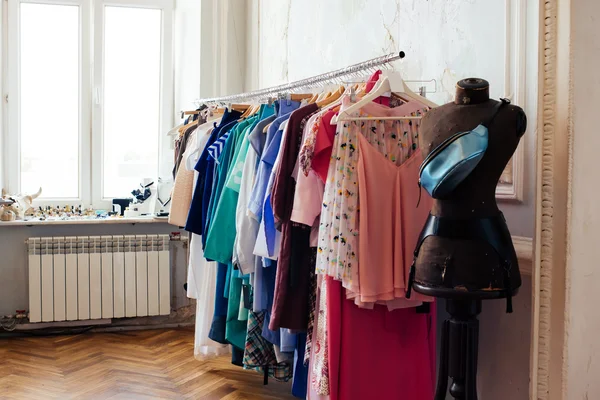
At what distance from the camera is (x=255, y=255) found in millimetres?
2637

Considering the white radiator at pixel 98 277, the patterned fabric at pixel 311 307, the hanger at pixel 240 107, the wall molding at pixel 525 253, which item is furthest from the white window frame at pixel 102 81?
the wall molding at pixel 525 253

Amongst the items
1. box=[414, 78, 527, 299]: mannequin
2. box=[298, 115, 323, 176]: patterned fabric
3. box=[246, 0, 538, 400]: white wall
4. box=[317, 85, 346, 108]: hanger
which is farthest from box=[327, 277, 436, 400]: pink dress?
box=[317, 85, 346, 108]: hanger

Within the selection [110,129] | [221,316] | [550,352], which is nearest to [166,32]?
[110,129]

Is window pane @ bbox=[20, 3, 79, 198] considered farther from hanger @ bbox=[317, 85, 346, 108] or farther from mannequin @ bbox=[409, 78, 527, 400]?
mannequin @ bbox=[409, 78, 527, 400]

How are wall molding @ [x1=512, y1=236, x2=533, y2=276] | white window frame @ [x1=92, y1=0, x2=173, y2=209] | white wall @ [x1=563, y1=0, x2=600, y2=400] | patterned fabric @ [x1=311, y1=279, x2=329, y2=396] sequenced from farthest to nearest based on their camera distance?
white window frame @ [x1=92, y1=0, x2=173, y2=209]
patterned fabric @ [x1=311, y1=279, x2=329, y2=396]
wall molding @ [x1=512, y1=236, x2=533, y2=276]
white wall @ [x1=563, y1=0, x2=600, y2=400]

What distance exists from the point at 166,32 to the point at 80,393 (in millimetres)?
2910

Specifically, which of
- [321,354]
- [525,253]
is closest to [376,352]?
[321,354]

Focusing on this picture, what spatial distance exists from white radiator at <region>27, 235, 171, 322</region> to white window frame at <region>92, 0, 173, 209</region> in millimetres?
478

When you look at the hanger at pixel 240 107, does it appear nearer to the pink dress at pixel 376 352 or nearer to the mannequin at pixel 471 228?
the pink dress at pixel 376 352

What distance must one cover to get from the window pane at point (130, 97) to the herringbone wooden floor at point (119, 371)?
1.24 metres

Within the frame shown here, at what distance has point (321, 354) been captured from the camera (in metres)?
2.11

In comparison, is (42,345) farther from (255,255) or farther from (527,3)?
(527,3)

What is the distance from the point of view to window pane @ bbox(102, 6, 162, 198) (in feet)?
16.5

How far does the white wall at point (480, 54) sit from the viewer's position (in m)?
1.88
